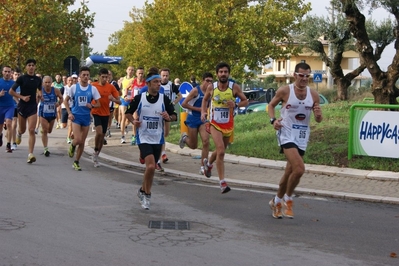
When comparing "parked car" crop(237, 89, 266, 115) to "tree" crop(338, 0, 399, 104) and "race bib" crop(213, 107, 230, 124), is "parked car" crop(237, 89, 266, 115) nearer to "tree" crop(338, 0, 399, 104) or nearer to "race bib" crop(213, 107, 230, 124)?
"tree" crop(338, 0, 399, 104)

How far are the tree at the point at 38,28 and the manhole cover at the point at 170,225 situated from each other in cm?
2513

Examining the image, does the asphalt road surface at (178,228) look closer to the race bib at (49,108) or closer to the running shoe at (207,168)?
the running shoe at (207,168)

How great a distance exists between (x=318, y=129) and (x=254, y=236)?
9.11m

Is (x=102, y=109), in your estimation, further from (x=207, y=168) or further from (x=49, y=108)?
(x=207, y=168)

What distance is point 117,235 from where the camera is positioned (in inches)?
312

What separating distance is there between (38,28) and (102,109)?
19930 millimetres

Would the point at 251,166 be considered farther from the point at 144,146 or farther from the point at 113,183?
the point at 144,146

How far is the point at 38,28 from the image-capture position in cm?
3291

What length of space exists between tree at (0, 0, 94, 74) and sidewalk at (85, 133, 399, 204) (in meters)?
17.8

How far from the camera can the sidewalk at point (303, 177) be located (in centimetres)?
1159

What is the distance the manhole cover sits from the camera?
8.48 meters

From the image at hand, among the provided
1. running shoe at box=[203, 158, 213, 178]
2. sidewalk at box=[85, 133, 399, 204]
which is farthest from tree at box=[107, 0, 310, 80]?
running shoe at box=[203, 158, 213, 178]

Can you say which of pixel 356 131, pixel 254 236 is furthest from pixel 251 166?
pixel 254 236

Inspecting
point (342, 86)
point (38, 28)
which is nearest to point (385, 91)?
point (342, 86)
